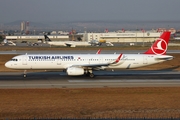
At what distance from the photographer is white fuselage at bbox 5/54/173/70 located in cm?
4097

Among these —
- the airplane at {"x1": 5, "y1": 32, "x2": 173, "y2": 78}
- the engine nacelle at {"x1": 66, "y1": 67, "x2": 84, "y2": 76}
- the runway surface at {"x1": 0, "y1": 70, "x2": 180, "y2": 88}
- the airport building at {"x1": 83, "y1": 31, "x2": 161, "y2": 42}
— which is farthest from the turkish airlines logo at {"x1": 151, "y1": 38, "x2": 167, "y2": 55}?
the airport building at {"x1": 83, "y1": 31, "x2": 161, "y2": 42}

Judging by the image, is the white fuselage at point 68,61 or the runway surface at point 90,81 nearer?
the runway surface at point 90,81

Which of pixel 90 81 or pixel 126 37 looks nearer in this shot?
pixel 90 81

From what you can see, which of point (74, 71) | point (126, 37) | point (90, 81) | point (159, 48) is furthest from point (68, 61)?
point (126, 37)

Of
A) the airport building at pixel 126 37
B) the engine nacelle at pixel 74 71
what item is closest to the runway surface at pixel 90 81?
the engine nacelle at pixel 74 71

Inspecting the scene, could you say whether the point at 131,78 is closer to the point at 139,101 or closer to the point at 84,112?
the point at 139,101

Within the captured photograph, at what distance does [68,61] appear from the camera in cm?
4141

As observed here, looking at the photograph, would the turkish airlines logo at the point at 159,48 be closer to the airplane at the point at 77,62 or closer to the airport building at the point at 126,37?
the airplane at the point at 77,62

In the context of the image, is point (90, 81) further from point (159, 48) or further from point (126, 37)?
point (126, 37)

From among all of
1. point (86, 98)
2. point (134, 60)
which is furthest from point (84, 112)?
point (134, 60)

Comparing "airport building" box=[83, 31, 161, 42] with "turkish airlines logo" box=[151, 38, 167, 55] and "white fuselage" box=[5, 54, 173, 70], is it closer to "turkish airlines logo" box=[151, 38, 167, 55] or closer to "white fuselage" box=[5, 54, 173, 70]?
"turkish airlines logo" box=[151, 38, 167, 55]

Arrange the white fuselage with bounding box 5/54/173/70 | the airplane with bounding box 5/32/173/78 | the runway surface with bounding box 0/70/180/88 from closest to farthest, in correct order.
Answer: the runway surface with bounding box 0/70/180/88
the airplane with bounding box 5/32/173/78
the white fuselage with bounding box 5/54/173/70

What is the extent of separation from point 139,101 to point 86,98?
4345 mm

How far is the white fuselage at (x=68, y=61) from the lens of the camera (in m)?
Result: 41.0
